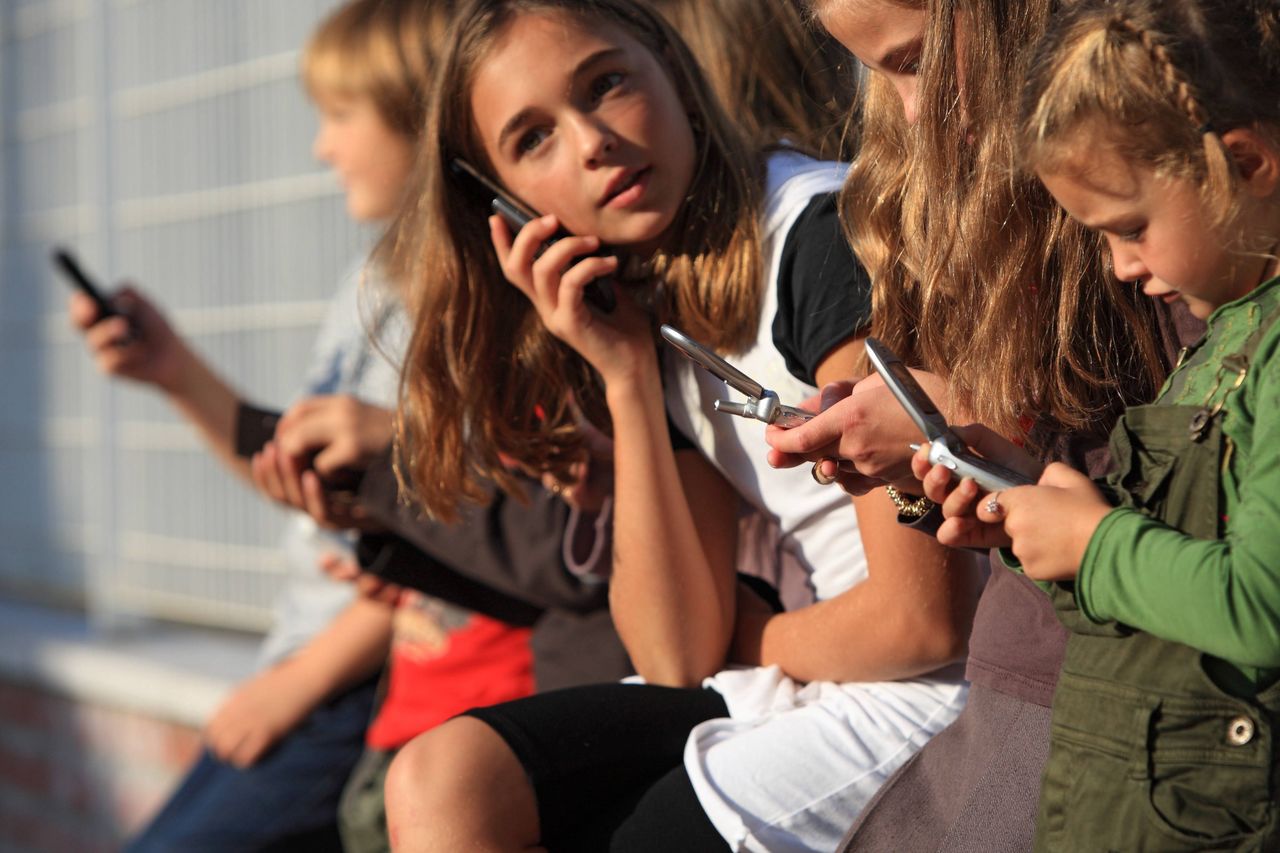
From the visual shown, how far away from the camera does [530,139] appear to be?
71.3 inches

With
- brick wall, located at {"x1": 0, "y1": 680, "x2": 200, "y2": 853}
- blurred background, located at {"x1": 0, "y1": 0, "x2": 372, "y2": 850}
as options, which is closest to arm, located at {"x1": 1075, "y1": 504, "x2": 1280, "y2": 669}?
blurred background, located at {"x1": 0, "y1": 0, "x2": 372, "y2": 850}

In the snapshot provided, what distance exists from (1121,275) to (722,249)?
2.06 feet

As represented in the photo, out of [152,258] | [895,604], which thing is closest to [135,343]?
[895,604]

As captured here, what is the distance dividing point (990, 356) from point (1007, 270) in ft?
0.26

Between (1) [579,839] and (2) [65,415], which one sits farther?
(2) [65,415]

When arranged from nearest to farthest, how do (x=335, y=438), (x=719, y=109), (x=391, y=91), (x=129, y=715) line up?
(x=719, y=109) → (x=335, y=438) → (x=391, y=91) → (x=129, y=715)

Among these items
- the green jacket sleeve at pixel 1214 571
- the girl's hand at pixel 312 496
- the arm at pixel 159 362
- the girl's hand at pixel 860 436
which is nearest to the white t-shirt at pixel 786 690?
the girl's hand at pixel 860 436

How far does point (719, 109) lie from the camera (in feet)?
6.00

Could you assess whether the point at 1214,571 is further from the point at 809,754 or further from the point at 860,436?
the point at 809,754

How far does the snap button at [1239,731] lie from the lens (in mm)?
1009

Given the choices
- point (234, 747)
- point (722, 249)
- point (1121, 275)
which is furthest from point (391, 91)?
point (1121, 275)

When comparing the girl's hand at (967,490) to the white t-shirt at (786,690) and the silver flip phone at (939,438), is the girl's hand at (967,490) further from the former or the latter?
the white t-shirt at (786,690)

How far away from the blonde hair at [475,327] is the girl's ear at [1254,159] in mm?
787

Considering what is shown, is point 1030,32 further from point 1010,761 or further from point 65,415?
point 65,415
